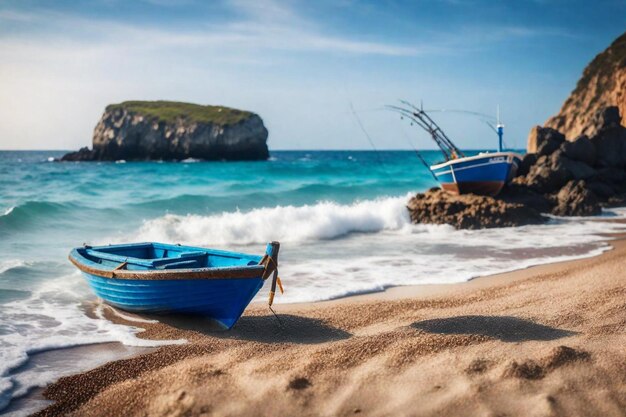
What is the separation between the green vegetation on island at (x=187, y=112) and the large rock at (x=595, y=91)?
5331 cm

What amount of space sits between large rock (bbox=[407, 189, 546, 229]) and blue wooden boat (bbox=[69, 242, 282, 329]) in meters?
11.6

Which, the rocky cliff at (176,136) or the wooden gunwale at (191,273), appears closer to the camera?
the wooden gunwale at (191,273)

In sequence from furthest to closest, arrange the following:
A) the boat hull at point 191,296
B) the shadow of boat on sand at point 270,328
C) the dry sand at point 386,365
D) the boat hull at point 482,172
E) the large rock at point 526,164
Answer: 1. the large rock at point 526,164
2. the boat hull at point 482,172
3. the boat hull at point 191,296
4. the shadow of boat on sand at point 270,328
5. the dry sand at point 386,365

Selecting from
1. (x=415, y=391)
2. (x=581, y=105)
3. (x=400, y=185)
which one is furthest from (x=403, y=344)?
(x=581, y=105)

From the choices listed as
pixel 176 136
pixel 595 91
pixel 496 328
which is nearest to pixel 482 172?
pixel 496 328

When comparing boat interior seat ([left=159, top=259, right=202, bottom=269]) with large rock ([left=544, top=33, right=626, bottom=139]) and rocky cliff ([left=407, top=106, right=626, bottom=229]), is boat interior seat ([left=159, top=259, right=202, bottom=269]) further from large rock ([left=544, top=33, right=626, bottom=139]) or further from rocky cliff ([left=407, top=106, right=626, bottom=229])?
large rock ([left=544, top=33, right=626, bottom=139])

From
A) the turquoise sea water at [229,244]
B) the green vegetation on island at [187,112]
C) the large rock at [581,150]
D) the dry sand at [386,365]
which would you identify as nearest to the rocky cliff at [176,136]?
the green vegetation on island at [187,112]

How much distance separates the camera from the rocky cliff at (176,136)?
85.7 m

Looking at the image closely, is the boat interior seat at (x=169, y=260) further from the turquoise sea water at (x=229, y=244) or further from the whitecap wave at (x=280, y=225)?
the whitecap wave at (x=280, y=225)

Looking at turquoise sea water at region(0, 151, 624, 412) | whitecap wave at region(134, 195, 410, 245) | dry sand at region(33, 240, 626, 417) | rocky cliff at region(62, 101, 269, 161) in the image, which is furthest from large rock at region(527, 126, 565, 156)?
rocky cliff at region(62, 101, 269, 161)

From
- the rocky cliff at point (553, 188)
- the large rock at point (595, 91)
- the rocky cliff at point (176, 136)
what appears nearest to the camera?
the rocky cliff at point (553, 188)

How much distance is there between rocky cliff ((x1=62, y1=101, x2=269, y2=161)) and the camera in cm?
8569

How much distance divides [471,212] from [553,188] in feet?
20.2

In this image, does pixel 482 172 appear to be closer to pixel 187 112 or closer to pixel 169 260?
pixel 169 260
